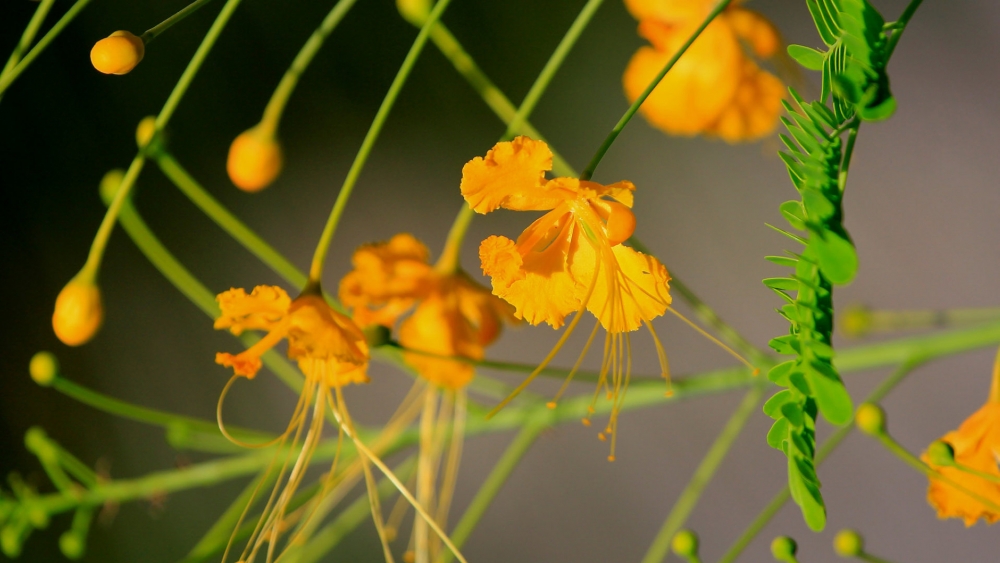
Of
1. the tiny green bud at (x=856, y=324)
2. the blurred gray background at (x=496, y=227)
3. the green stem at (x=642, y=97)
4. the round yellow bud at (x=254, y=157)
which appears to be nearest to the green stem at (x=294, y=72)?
the round yellow bud at (x=254, y=157)

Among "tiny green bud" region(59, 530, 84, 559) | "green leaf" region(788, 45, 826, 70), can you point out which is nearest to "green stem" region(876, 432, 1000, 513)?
"green leaf" region(788, 45, 826, 70)

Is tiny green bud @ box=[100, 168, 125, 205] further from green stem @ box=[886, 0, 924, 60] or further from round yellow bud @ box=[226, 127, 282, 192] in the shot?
green stem @ box=[886, 0, 924, 60]

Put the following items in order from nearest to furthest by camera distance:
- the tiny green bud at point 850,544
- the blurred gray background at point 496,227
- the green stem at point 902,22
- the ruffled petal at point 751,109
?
the green stem at point 902,22
the tiny green bud at point 850,544
the ruffled petal at point 751,109
the blurred gray background at point 496,227

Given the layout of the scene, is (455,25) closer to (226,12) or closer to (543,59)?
(543,59)

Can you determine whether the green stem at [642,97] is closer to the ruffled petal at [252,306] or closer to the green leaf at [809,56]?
the green leaf at [809,56]

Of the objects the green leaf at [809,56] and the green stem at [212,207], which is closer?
the green leaf at [809,56]

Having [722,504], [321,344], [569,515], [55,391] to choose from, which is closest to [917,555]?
[722,504]
